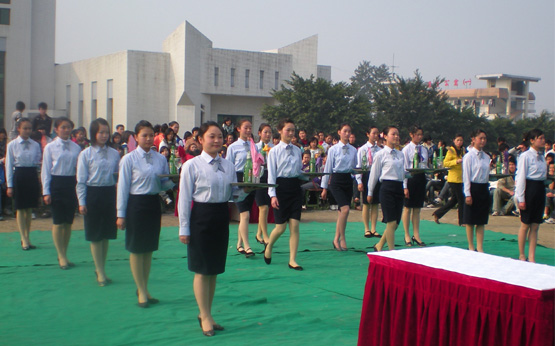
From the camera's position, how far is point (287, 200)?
25.8 feet

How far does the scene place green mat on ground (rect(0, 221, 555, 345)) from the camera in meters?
5.08

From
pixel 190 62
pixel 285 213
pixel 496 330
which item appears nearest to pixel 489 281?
pixel 496 330

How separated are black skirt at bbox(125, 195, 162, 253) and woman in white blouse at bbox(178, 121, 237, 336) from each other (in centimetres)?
91

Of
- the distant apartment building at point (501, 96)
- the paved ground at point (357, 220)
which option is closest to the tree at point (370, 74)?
the distant apartment building at point (501, 96)

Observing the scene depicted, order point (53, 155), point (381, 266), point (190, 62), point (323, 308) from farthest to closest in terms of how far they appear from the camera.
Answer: point (190, 62) < point (53, 155) < point (323, 308) < point (381, 266)

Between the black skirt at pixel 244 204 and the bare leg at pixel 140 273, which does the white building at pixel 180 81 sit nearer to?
the black skirt at pixel 244 204

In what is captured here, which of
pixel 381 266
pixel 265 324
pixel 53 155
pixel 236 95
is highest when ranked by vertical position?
pixel 236 95

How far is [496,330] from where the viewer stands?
3617 millimetres

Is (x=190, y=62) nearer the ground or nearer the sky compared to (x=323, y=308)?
nearer the sky

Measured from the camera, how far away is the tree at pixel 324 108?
37.0 m

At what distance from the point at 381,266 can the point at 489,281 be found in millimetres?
921

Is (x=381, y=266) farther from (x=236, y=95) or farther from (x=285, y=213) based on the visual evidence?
(x=236, y=95)

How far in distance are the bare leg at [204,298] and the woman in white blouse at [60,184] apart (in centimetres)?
313

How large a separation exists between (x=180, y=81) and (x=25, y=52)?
9.66 metres
